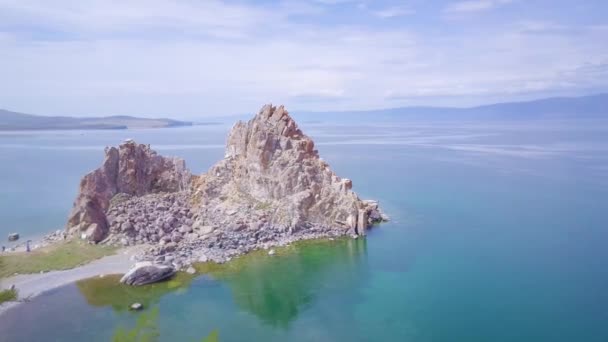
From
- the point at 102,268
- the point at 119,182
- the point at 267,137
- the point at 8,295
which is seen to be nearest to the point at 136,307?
the point at 102,268

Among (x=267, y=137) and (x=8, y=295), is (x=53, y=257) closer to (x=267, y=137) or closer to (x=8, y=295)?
(x=8, y=295)

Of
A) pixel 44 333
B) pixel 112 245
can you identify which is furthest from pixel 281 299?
pixel 112 245

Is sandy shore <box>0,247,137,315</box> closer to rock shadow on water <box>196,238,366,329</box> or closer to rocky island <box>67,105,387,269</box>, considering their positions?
rocky island <box>67,105,387,269</box>

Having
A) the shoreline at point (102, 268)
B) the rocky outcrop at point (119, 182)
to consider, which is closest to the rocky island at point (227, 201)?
the rocky outcrop at point (119, 182)

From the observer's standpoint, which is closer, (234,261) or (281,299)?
(281,299)

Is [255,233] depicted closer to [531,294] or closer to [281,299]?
[281,299]
